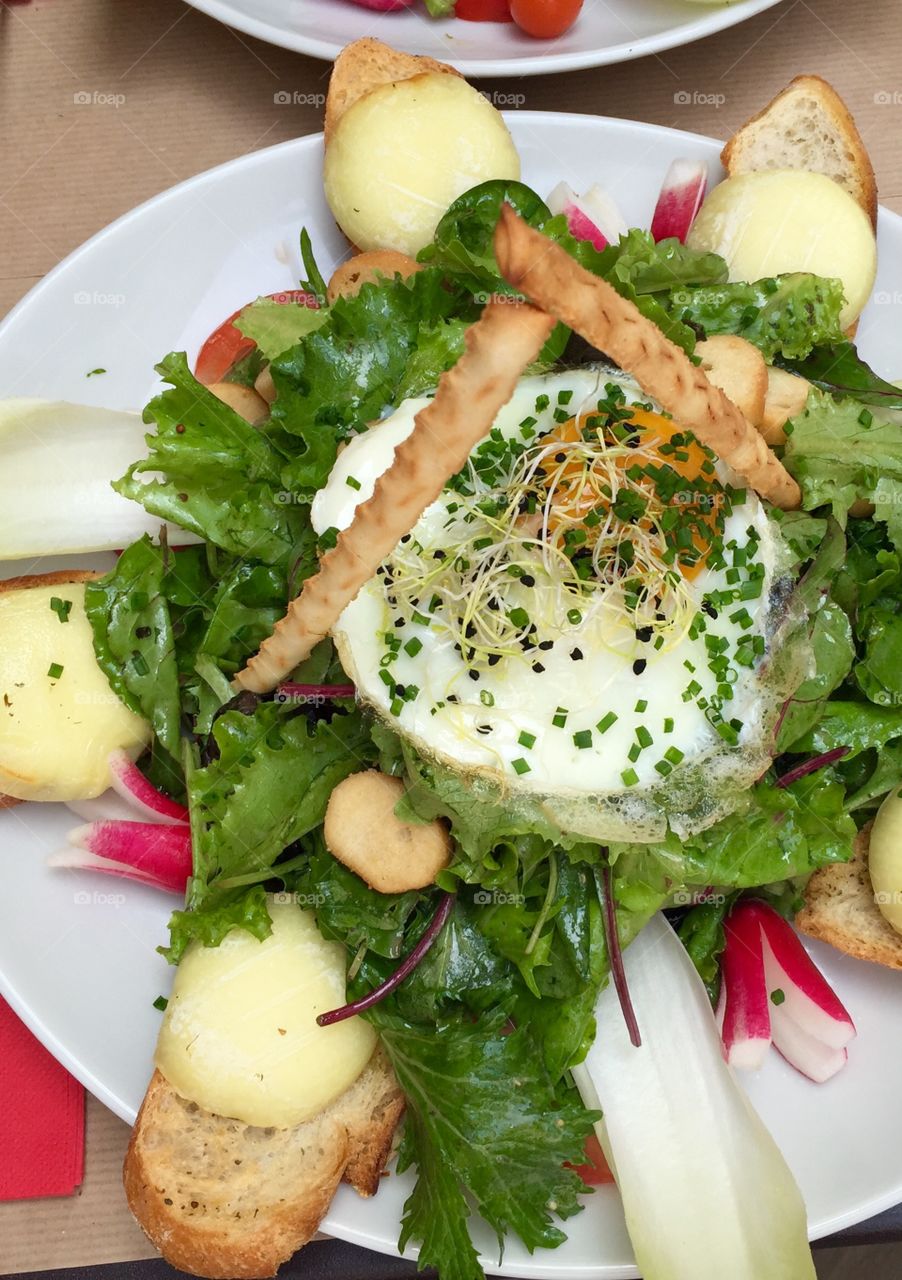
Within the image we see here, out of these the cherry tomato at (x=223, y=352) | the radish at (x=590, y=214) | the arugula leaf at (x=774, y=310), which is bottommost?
the cherry tomato at (x=223, y=352)

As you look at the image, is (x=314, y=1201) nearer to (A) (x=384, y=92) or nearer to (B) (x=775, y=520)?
(B) (x=775, y=520)

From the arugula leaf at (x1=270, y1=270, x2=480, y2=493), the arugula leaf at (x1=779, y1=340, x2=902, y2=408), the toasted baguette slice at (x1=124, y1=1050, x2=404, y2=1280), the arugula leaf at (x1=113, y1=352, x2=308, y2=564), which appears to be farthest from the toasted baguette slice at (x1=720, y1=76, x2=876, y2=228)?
the toasted baguette slice at (x1=124, y1=1050, x2=404, y2=1280)

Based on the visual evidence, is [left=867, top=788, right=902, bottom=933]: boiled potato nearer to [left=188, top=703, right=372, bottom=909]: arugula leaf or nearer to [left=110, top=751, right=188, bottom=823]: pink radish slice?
[left=188, top=703, right=372, bottom=909]: arugula leaf

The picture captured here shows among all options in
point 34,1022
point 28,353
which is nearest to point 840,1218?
point 34,1022

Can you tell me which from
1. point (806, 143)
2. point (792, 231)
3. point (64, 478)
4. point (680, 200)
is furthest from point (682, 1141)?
point (806, 143)

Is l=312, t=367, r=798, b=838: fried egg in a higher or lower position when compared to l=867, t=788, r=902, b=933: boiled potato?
higher

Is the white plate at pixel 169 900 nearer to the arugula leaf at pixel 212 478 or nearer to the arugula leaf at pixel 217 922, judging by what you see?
the arugula leaf at pixel 217 922

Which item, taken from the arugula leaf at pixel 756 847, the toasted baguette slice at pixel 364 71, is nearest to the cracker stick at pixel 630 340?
the arugula leaf at pixel 756 847
